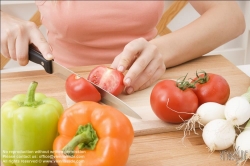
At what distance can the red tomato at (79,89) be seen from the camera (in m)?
0.58

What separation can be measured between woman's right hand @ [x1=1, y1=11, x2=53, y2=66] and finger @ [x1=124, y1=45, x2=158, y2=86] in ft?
0.50

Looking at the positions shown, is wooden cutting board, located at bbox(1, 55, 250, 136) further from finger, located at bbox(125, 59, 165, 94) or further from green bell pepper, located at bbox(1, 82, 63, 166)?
green bell pepper, located at bbox(1, 82, 63, 166)

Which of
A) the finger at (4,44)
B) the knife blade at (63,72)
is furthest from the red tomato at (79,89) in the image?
the finger at (4,44)

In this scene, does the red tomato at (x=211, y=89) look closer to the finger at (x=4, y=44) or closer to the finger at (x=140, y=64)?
the finger at (x=140, y=64)

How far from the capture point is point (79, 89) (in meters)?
0.59

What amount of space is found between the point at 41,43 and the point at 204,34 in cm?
38

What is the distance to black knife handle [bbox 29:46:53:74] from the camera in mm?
519

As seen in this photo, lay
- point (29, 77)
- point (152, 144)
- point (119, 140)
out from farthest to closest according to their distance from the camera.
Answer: point (29, 77), point (152, 144), point (119, 140)

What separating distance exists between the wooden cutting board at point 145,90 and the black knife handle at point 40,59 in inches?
3.7

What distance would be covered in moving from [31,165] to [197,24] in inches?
19.9

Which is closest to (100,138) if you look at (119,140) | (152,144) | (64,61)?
(119,140)

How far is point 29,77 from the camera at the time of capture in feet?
2.29

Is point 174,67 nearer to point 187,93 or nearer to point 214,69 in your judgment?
point 214,69

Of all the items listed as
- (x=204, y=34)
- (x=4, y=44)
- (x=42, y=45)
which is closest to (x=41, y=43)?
(x=42, y=45)
